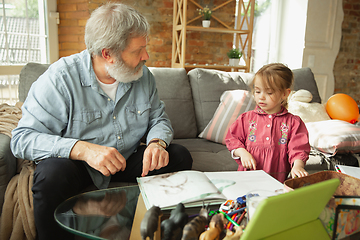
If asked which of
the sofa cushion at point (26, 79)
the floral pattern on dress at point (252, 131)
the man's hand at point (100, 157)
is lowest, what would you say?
the man's hand at point (100, 157)

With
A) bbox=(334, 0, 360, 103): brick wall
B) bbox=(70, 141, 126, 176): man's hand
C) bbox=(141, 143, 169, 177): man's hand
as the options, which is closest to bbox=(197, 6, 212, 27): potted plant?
bbox=(334, 0, 360, 103): brick wall

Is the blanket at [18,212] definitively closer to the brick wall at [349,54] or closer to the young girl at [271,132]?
the young girl at [271,132]

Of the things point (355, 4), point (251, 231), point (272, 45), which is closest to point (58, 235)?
point (251, 231)

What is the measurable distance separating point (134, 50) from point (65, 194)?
2.23 feet

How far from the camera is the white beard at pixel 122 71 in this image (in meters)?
1.35

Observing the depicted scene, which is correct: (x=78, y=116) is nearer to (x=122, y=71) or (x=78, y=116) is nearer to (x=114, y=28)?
(x=122, y=71)

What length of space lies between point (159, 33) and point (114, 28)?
90.0 inches

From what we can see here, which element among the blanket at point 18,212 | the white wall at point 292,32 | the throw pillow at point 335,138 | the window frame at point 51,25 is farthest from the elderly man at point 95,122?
the white wall at point 292,32

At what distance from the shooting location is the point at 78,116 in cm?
133

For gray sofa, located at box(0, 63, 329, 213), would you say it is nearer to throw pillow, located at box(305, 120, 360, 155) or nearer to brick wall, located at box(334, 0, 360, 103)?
throw pillow, located at box(305, 120, 360, 155)

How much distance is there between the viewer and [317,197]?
26.4 inches

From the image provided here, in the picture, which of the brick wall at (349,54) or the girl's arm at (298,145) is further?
the brick wall at (349,54)

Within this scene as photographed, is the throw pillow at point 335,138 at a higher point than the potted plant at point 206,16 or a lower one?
lower

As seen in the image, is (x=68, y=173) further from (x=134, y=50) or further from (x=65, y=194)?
(x=134, y=50)
